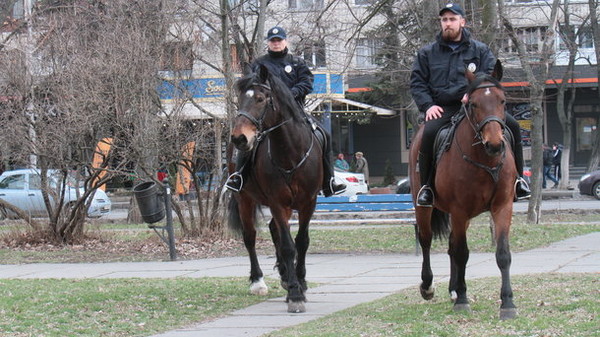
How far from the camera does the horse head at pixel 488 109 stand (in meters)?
8.49

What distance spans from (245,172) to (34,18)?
17959 mm

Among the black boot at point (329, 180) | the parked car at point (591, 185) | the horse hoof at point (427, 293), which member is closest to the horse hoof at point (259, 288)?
the black boot at point (329, 180)

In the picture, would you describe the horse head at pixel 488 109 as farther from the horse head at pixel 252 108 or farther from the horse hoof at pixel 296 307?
the horse hoof at pixel 296 307

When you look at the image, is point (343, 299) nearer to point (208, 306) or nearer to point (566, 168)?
point (208, 306)

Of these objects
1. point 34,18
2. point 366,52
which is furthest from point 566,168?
point 34,18

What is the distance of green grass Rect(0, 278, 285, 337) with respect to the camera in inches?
371

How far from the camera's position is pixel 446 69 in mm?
9906

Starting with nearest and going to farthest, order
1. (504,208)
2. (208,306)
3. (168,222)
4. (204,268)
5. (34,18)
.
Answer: (504,208)
(208,306)
(204,268)
(168,222)
(34,18)

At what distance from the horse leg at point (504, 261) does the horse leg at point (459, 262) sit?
0.45 meters

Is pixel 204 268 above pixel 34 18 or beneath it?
beneath

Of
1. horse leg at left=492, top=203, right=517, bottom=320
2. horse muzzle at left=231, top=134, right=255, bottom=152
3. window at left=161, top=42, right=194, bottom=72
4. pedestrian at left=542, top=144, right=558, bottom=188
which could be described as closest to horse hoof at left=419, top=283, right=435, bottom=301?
horse leg at left=492, top=203, right=517, bottom=320

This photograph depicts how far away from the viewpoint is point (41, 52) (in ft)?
69.3

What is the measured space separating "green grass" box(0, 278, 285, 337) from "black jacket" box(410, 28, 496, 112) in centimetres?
301

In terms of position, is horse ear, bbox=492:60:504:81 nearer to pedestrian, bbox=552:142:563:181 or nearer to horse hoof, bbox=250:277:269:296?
horse hoof, bbox=250:277:269:296
